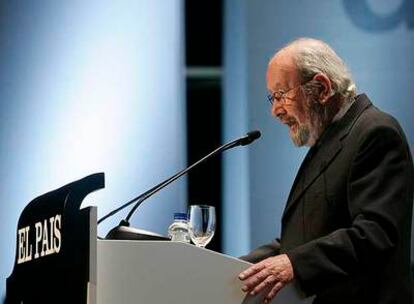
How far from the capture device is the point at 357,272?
1.63 metres

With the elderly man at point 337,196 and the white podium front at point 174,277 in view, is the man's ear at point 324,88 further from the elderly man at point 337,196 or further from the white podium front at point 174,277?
Result: the white podium front at point 174,277

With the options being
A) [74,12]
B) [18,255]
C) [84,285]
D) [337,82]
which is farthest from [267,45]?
[84,285]

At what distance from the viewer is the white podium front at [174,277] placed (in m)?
1.53

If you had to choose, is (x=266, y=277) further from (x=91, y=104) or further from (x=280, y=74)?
(x=91, y=104)

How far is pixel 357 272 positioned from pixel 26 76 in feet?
5.22

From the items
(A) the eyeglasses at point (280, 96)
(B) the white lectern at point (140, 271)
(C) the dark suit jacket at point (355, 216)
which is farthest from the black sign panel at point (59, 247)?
(A) the eyeglasses at point (280, 96)

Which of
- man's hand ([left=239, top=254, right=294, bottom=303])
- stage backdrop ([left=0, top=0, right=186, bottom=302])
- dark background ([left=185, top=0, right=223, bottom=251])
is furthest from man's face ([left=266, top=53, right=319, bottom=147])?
dark background ([left=185, top=0, right=223, bottom=251])

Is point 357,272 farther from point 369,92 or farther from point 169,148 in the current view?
point 369,92

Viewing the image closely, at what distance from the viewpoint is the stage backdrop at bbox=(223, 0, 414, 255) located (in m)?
3.08

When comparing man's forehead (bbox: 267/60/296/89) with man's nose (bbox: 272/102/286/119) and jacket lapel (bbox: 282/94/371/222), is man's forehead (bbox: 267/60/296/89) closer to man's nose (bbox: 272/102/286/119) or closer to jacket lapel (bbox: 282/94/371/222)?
man's nose (bbox: 272/102/286/119)

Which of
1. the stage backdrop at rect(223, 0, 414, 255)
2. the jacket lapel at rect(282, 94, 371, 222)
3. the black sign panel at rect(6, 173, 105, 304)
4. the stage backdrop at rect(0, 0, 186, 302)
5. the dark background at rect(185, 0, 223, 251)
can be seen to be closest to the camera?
the black sign panel at rect(6, 173, 105, 304)

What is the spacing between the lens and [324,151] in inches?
71.8

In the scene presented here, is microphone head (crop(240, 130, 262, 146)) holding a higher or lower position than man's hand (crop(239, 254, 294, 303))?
higher

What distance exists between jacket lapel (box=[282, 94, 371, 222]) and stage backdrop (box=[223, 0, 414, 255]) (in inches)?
47.1
